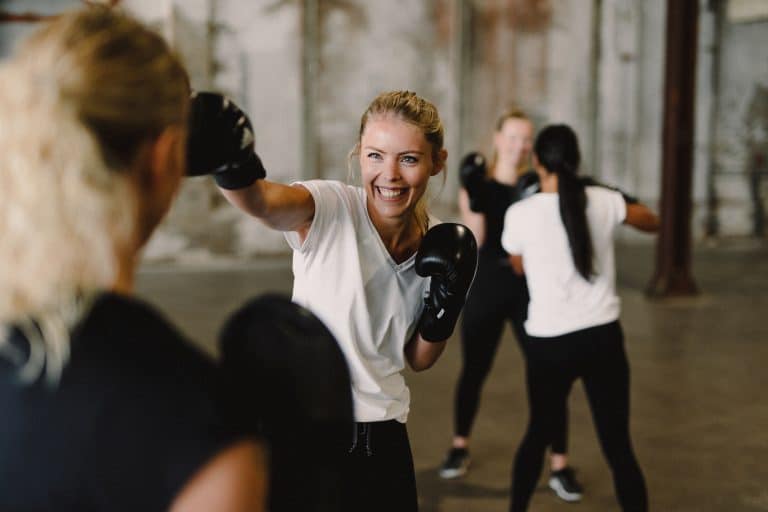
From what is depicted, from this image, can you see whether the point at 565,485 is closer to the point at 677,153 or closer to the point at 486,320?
the point at 486,320

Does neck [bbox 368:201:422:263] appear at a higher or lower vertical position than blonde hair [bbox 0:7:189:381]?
lower

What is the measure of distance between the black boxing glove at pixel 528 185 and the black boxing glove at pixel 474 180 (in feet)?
0.83

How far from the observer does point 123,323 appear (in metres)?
0.87

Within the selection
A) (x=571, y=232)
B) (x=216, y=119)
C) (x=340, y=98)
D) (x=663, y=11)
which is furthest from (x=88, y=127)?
(x=663, y=11)

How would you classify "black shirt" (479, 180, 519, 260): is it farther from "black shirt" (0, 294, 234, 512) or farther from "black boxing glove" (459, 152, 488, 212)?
"black shirt" (0, 294, 234, 512)

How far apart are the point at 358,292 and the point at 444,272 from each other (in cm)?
21

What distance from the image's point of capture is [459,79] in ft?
30.0

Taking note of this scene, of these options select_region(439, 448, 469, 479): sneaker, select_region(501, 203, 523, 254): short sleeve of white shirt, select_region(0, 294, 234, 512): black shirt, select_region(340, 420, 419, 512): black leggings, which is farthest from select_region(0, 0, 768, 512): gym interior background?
select_region(0, 294, 234, 512): black shirt

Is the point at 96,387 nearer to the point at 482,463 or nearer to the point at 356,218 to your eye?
the point at 356,218

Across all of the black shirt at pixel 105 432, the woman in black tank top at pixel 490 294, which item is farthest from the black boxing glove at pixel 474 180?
the black shirt at pixel 105 432

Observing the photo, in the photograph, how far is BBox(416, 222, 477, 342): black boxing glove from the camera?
6.13 ft

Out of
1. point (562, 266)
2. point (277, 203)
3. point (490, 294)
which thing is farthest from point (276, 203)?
point (490, 294)

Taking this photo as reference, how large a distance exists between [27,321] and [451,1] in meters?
8.63

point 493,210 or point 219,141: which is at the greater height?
point 219,141
